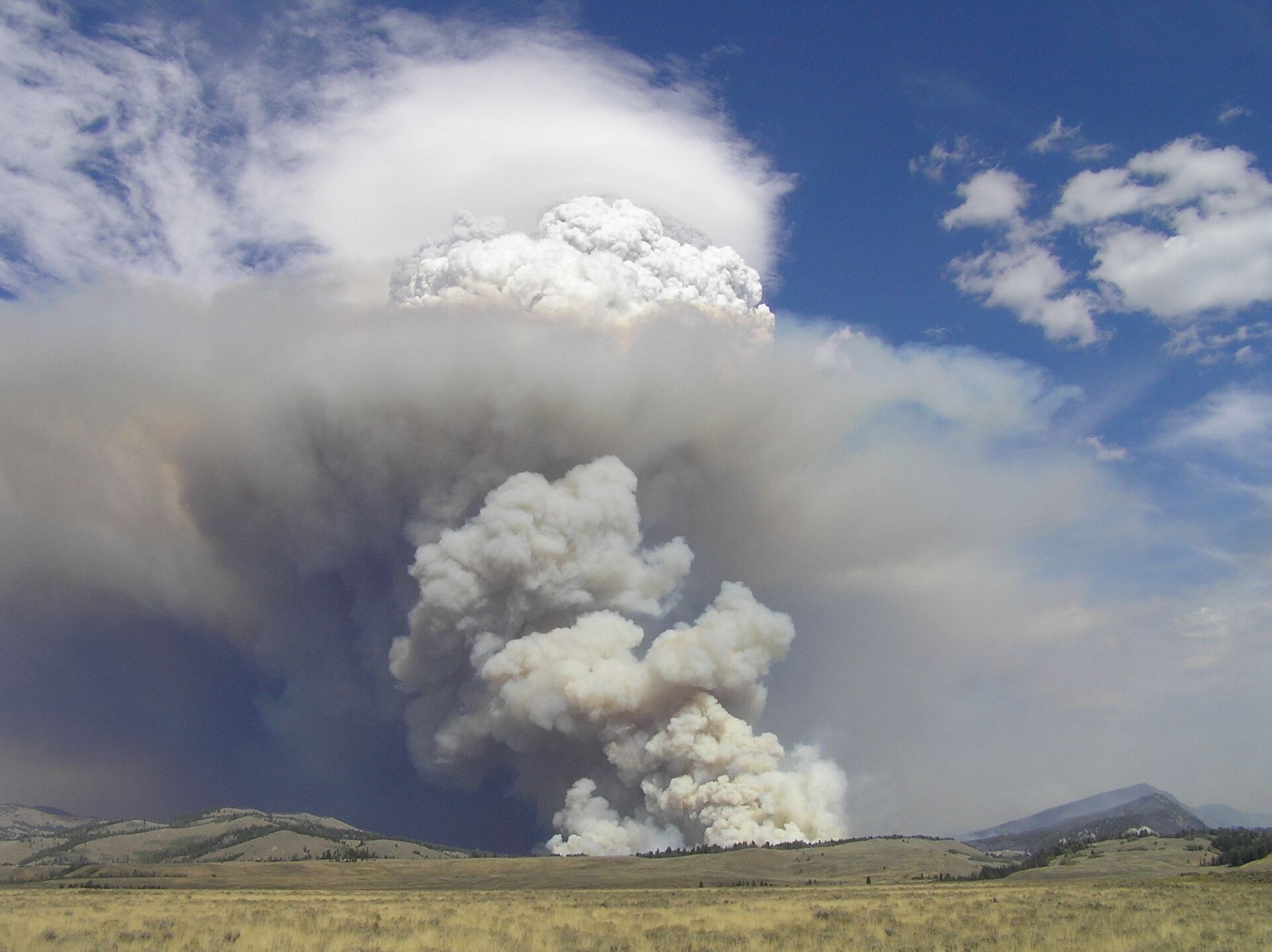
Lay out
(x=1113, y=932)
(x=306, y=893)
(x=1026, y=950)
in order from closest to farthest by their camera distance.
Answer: (x=1026, y=950) < (x=1113, y=932) < (x=306, y=893)

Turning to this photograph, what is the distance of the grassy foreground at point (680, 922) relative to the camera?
2572 cm

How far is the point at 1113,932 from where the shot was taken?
2606 cm

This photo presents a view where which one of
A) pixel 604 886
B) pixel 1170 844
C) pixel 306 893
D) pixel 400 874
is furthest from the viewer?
pixel 1170 844

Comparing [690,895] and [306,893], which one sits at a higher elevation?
[306,893]

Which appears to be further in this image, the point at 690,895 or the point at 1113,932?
the point at 690,895

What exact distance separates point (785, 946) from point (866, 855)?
289 feet

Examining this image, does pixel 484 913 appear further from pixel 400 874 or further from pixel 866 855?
pixel 866 855

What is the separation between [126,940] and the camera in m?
27.5

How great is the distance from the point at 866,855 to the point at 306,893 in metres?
68.1

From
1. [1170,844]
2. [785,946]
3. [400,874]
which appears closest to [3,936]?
[785,946]

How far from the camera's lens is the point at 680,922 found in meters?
32.9

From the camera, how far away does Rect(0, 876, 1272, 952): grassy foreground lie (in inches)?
1013

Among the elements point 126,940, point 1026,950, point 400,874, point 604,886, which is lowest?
point 1026,950

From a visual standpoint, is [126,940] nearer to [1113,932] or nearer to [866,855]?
[1113,932]
